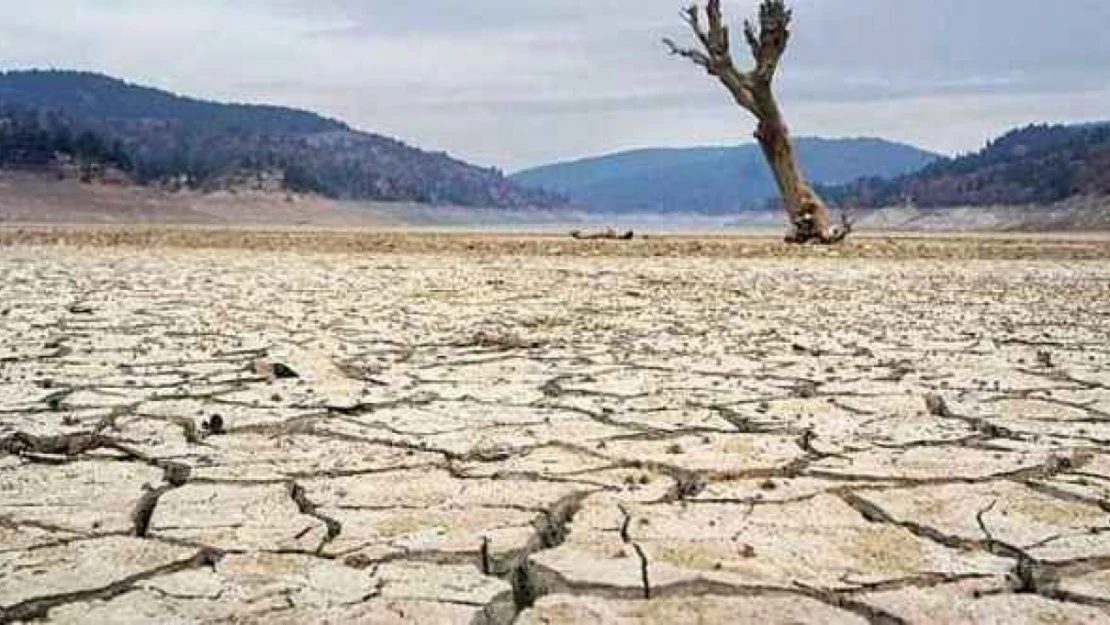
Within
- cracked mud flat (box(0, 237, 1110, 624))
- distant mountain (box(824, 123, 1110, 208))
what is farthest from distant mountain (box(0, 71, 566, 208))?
cracked mud flat (box(0, 237, 1110, 624))

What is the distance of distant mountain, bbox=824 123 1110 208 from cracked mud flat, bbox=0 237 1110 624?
44.3m

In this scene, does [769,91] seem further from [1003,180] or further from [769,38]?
[1003,180]

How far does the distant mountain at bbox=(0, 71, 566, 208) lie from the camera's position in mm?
73688

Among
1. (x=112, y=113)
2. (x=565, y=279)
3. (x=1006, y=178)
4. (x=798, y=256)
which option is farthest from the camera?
(x=112, y=113)

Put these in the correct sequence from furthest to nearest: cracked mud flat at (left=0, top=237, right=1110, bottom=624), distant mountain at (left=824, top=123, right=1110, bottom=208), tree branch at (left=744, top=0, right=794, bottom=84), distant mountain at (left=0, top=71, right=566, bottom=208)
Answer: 1. distant mountain at (left=0, top=71, right=566, bottom=208)
2. distant mountain at (left=824, top=123, right=1110, bottom=208)
3. tree branch at (left=744, top=0, right=794, bottom=84)
4. cracked mud flat at (left=0, top=237, right=1110, bottom=624)

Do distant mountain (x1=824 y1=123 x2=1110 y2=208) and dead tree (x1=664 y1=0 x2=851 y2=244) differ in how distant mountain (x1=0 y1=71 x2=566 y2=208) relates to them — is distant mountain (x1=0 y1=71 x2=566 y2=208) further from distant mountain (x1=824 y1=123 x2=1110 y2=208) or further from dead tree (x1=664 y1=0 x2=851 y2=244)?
dead tree (x1=664 y1=0 x2=851 y2=244)

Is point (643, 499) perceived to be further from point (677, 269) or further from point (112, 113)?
point (112, 113)

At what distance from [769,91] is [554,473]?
53.5 ft

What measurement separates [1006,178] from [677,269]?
51.9 m

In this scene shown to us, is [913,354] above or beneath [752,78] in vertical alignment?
beneath

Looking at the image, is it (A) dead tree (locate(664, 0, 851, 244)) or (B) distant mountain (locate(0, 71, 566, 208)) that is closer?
(A) dead tree (locate(664, 0, 851, 244))

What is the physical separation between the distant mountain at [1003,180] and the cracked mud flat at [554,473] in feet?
145

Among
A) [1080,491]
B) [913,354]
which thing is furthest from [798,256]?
[1080,491]

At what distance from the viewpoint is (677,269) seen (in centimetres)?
1352
